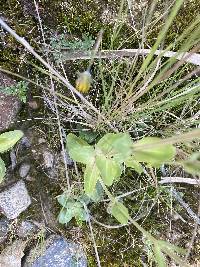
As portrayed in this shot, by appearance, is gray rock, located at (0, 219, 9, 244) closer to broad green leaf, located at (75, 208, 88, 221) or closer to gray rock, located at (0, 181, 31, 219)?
gray rock, located at (0, 181, 31, 219)

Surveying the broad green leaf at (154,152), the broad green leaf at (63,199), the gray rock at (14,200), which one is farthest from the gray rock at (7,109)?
the broad green leaf at (154,152)

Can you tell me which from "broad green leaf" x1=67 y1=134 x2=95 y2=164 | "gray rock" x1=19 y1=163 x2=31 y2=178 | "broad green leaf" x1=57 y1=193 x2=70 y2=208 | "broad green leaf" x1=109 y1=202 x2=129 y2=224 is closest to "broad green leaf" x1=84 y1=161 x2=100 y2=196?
"broad green leaf" x1=67 y1=134 x2=95 y2=164

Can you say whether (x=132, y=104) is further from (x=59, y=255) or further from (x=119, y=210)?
(x=59, y=255)

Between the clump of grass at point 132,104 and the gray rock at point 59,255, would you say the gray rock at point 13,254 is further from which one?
the clump of grass at point 132,104

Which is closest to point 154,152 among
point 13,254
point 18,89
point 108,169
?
point 108,169

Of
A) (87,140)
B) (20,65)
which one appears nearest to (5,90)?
(20,65)

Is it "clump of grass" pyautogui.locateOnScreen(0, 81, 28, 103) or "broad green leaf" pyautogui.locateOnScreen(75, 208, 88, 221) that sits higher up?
"clump of grass" pyautogui.locateOnScreen(0, 81, 28, 103)
